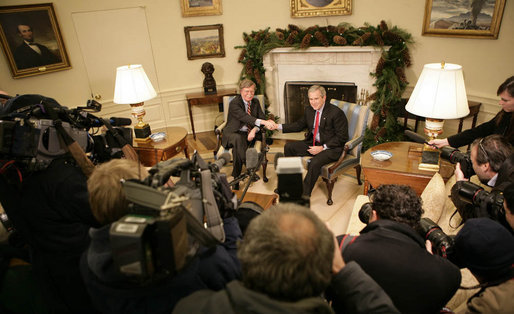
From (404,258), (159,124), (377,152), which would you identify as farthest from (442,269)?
(159,124)

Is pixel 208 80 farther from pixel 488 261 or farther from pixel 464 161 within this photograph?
pixel 488 261

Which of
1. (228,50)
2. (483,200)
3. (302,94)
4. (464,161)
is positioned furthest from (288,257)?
(228,50)

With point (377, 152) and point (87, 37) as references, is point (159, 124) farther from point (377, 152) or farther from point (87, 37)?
point (377, 152)

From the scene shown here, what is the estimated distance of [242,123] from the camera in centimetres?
389

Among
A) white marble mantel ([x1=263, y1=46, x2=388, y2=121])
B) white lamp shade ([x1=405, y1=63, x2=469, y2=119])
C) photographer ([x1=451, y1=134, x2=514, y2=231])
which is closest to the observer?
photographer ([x1=451, y1=134, x2=514, y2=231])

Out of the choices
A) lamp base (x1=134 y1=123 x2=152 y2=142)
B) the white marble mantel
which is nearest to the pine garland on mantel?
the white marble mantel

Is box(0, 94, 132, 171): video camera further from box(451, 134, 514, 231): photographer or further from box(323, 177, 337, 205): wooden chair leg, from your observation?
box(323, 177, 337, 205): wooden chair leg

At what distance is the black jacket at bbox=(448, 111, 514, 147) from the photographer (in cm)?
253

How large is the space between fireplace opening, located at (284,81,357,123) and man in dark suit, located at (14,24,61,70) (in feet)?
10.7

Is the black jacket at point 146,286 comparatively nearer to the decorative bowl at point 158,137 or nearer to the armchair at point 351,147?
the armchair at point 351,147

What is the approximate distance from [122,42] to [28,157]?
3.89 m

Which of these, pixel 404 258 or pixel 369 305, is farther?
pixel 404 258

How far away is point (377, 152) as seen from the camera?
300 centimetres

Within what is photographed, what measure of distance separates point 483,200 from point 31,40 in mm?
4846
